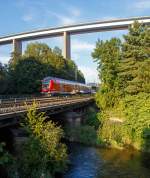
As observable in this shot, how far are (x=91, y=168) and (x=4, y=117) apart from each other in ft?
34.2

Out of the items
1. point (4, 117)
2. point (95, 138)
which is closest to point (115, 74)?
point (95, 138)

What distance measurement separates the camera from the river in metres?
33.2

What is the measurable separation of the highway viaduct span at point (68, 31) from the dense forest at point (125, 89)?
159 ft

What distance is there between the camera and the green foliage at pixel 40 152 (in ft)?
90.9

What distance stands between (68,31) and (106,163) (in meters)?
97.6

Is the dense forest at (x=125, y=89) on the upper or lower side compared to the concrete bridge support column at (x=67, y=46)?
lower

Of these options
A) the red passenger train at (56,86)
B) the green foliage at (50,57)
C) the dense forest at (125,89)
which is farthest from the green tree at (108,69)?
the green foliage at (50,57)

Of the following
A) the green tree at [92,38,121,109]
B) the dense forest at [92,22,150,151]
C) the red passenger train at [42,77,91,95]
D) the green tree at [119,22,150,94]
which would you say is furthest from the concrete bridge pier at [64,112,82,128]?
the red passenger train at [42,77,91,95]

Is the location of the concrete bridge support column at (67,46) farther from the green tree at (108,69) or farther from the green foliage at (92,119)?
the green foliage at (92,119)

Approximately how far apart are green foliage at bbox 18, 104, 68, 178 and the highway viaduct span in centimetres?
8609

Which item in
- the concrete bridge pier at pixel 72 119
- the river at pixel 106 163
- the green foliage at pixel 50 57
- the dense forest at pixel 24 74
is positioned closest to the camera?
the river at pixel 106 163

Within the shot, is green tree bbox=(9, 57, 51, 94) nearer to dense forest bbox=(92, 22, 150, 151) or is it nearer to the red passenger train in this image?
the red passenger train

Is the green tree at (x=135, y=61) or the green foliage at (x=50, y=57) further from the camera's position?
the green foliage at (x=50, y=57)

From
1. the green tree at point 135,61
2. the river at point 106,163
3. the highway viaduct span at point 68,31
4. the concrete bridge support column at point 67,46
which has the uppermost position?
the highway viaduct span at point 68,31
